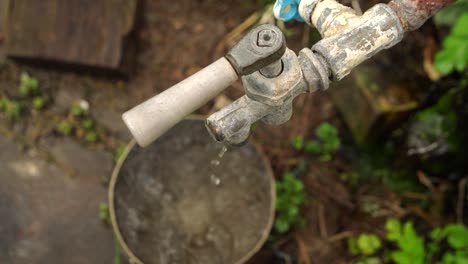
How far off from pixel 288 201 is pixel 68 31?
1484 millimetres

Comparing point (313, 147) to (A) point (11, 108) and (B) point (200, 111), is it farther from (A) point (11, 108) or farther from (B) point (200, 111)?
(A) point (11, 108)

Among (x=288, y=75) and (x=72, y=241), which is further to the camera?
(x=72, y=241)

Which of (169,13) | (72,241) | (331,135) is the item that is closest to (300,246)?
(331,135)

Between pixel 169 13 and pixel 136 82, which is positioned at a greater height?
pixel 169 13

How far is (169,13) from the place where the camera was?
2.54 m

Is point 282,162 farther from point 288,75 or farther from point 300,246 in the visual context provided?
point 288,75

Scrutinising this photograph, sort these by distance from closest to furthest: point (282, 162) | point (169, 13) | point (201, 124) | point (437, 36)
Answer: point (201, 124) → point (437, 36) → point (282, 162) → point (169, 13)

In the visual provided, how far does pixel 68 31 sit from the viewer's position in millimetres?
2260

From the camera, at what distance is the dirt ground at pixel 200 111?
2.21 meters

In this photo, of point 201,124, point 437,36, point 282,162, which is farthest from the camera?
point 282,162

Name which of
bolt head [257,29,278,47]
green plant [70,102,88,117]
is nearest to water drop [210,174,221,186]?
green plant [70,102,88,117]

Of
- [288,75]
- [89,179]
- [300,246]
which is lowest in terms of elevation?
[300,246]

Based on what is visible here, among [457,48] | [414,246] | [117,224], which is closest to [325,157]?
[414,246]

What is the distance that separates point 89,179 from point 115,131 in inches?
11.6
